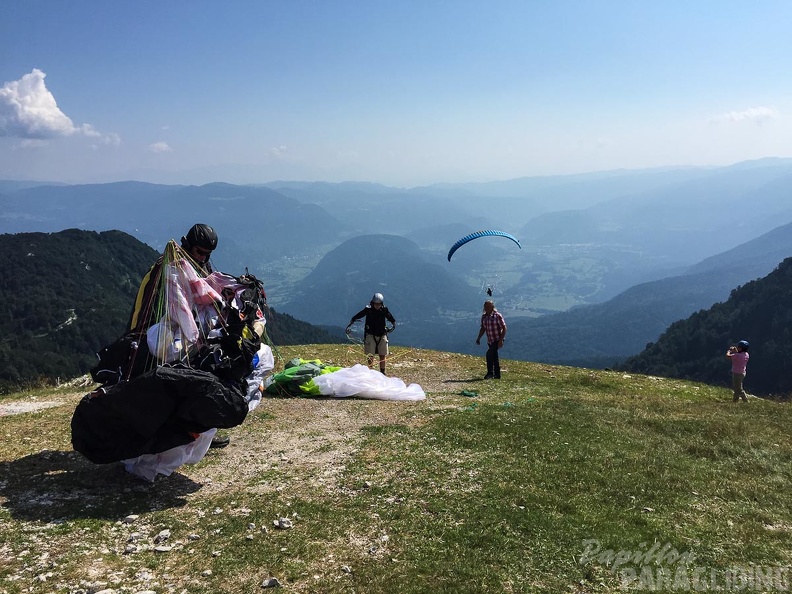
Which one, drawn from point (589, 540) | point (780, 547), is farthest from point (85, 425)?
point (780, 547)

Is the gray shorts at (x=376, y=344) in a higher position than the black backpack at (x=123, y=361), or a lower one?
lower

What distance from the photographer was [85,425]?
7.70 meters

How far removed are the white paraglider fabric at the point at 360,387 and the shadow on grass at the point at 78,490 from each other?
724 cm

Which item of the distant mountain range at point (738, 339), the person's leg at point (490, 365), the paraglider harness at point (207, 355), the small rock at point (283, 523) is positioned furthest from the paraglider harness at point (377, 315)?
the distant mountain range at point (738, 339)

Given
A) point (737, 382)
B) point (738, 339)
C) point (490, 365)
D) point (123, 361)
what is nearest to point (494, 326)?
point (490, 365)

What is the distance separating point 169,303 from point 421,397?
384 inches

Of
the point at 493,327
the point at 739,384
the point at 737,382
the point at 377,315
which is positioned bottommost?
the point at 739,384

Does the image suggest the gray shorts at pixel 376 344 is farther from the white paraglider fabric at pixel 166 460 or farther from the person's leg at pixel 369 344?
the white paraglider fabric at pixel 166 460

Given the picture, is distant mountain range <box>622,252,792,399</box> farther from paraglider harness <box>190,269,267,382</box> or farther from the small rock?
the small rock

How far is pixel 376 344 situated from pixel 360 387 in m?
3.62

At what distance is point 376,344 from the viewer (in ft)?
63.6

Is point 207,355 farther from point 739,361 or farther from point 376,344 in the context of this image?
point 739,361

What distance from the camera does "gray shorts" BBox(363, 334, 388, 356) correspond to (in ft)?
63.0

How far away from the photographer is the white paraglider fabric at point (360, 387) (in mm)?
15859
